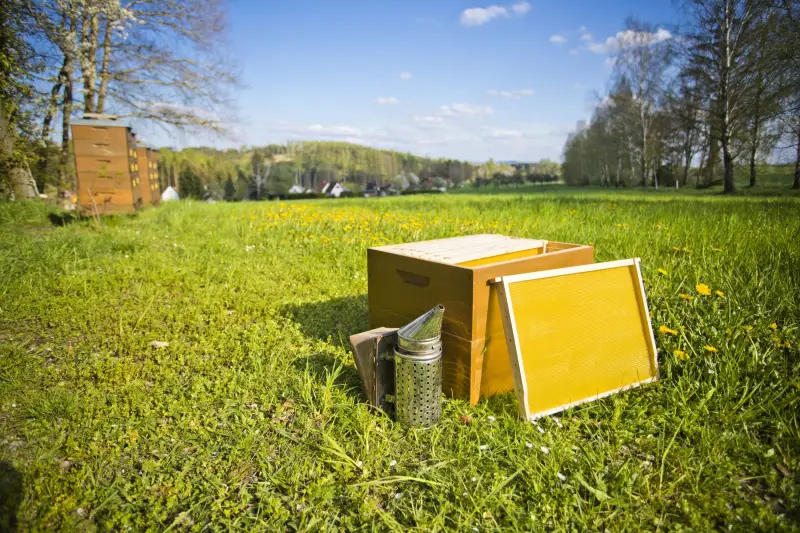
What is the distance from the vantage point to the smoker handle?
3010mm

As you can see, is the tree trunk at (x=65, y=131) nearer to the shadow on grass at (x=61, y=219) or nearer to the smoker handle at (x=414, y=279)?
the shadow on grass at (x=61, y=219)

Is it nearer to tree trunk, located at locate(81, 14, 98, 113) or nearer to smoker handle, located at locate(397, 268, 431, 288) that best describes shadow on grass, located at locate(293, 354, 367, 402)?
smoker handle, located at locate(397, 268, 431, 288)

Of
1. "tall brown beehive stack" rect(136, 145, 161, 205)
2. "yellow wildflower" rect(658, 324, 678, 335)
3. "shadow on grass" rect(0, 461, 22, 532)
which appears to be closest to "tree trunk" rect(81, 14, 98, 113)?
"tall brown beehive stack" rect(136, 145, 161, 205)

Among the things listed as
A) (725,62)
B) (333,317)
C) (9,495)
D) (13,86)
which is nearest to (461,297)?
(333,317)

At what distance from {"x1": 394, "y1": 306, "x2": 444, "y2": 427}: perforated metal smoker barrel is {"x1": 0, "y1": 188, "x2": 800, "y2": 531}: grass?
4.5 inches

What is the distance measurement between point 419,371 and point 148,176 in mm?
13851

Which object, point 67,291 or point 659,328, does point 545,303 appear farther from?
point 67,291

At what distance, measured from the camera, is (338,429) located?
2.52m

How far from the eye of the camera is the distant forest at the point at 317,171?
233 ft

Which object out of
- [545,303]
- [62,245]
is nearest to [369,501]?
[545,303]

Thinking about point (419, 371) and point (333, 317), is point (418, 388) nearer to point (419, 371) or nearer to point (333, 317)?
point (419, 371)

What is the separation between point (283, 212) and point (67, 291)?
585cm

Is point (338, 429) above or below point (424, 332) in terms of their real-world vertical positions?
below

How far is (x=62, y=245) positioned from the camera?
6.20 meters
